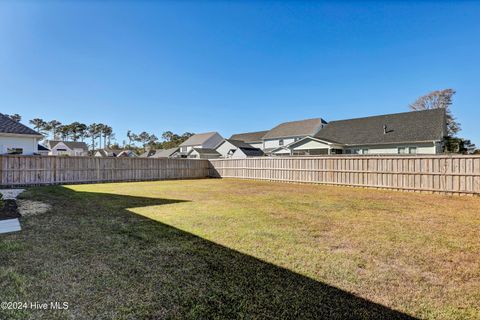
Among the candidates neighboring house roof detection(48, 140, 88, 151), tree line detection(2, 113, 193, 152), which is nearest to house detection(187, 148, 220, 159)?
neighboring house roof detection(48, 140, 88, 151)

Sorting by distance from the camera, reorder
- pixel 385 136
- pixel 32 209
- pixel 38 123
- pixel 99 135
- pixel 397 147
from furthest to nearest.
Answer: pixel 99 135, pixel 38 123, pixel 385 136, pixel 397 147, pixel 32 209

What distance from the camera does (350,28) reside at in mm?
11969

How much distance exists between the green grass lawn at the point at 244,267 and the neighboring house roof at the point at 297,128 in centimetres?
2438

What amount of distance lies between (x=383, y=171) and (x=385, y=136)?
11.3 meters

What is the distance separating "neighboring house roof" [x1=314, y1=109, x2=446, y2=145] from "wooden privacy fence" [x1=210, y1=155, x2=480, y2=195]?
33.2 ft

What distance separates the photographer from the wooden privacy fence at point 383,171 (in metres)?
8.66

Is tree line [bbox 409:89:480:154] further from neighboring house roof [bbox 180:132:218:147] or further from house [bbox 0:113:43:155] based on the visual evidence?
house [bbox 0:113:43:155]

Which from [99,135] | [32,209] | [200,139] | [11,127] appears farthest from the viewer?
[99,135]

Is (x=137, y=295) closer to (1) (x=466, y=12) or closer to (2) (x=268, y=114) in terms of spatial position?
(1) (x=466, y=12)

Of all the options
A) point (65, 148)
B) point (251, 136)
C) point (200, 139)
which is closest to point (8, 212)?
point (251, 136)

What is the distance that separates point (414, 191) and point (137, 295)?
36.7 ft

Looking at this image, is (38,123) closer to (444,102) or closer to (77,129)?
(77,129)

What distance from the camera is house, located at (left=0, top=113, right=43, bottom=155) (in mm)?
13531

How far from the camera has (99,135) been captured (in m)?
58.5
